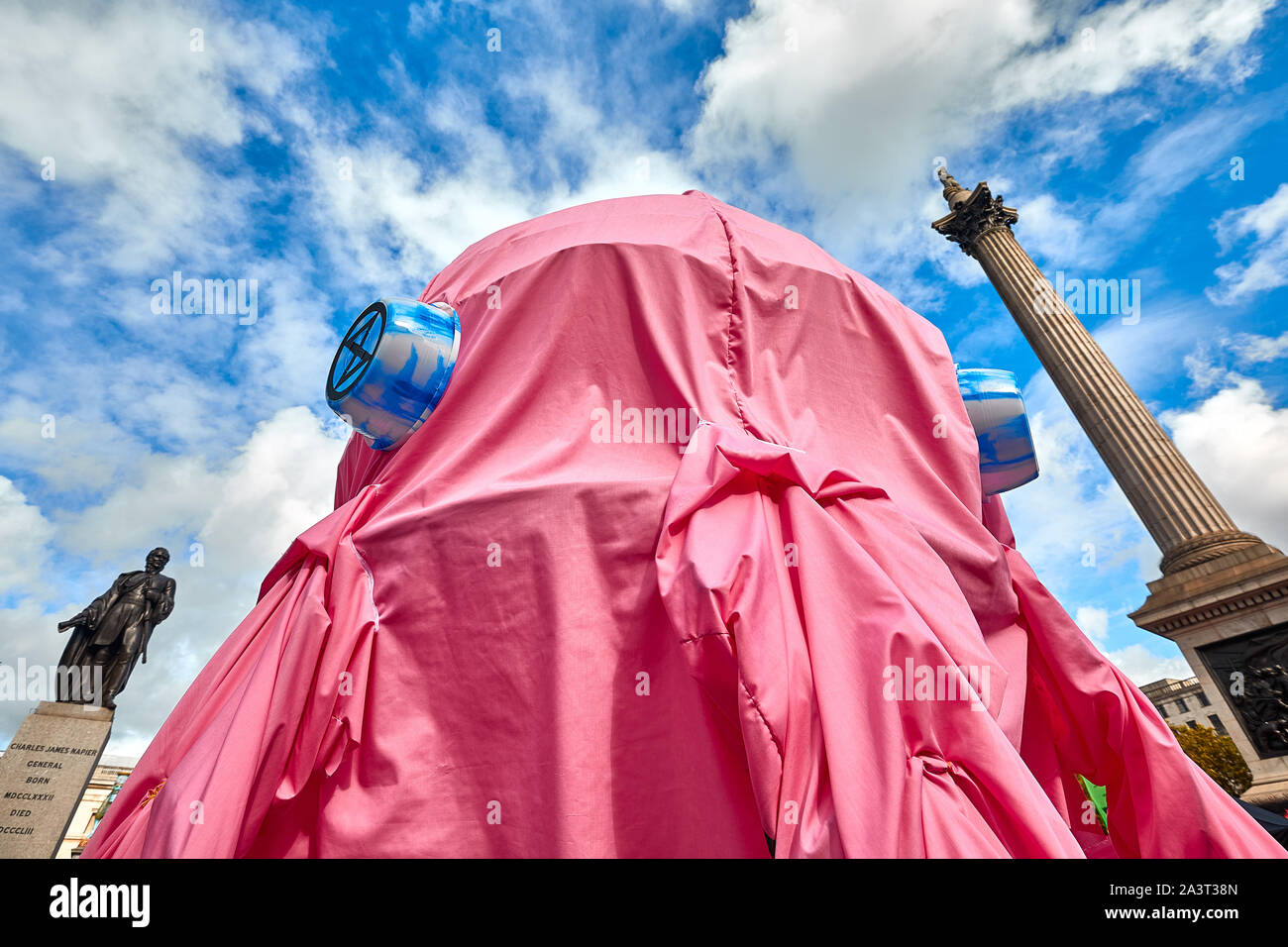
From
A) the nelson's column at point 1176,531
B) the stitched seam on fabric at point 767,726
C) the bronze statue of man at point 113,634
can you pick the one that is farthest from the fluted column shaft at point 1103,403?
the bronze statue of man at point 113,634

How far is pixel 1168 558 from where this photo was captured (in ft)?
30.8

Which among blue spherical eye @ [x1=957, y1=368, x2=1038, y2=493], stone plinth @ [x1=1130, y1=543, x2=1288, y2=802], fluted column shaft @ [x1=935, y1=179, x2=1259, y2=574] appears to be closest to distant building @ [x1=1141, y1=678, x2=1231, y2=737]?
fluted column shaft @ [x1=935, y1=179, x2=1259, y2=574]

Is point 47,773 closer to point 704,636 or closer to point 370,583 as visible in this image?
point 370,583

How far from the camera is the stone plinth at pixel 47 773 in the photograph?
6.43m

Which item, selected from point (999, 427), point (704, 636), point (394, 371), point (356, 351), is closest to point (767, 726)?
point (704, 636)

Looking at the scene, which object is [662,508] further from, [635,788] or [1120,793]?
[1120,793]

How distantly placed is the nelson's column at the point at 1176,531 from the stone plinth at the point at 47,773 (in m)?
11.7

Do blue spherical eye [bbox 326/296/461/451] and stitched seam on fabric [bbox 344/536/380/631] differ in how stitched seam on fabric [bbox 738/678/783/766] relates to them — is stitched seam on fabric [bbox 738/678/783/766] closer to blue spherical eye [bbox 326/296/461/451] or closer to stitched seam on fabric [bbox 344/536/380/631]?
stitched seam on fabric [bbox 344/536/380/631]

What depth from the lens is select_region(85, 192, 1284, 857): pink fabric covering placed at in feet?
4.00

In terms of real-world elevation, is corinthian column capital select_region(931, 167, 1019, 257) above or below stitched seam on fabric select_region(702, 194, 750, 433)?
above

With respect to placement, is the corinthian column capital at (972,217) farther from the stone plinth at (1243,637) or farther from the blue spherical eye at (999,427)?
the blue spherical eye at (999,427)

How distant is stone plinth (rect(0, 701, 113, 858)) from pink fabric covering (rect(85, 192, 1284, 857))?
698 cm

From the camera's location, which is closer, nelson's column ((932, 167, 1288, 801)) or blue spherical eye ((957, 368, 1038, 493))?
blue spherical eye ((957, 368, 1038, 493))

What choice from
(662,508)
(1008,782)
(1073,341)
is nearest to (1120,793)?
(1008,782)
